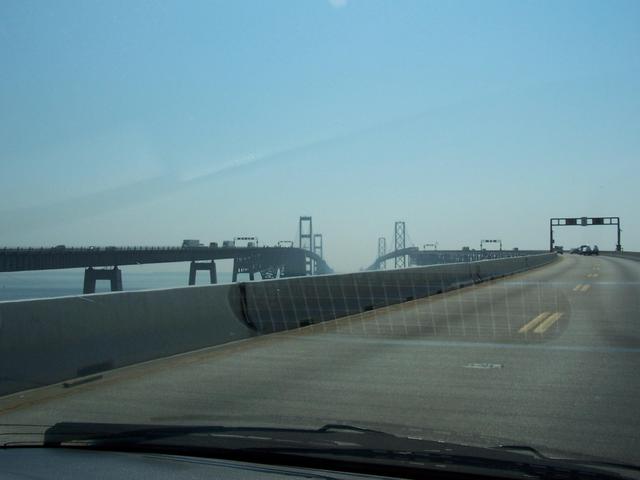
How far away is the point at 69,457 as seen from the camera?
13.5 ft

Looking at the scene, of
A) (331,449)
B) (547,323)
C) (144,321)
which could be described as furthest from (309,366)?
(547,323)

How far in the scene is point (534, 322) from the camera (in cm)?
1549

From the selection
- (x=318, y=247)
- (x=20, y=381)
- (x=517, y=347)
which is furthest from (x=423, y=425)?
(x=318, y=247)

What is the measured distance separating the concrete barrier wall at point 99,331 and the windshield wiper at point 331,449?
3948 mm

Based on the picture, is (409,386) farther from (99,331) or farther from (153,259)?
(153,259)

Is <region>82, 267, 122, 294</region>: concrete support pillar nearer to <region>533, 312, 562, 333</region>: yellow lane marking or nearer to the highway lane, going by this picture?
the highway lane

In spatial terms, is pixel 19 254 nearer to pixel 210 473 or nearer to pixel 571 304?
pixel 571 304

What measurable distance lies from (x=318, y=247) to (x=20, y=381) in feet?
270

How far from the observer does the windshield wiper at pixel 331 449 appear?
12.5ft

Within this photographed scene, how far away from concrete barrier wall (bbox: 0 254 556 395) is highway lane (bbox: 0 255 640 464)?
353 millimetres

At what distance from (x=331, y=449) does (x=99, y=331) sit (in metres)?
6.20

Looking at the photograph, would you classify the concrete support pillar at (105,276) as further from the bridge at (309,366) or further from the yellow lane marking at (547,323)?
the yellow lane marking at (547,323)

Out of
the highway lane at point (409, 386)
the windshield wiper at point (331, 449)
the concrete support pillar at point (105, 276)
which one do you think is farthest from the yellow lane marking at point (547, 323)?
the concrete support pillar at point (105, 276)

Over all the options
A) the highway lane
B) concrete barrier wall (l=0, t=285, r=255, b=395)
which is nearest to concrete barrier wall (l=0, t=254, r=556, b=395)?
concrete barrier wall (l=0, t=285, r=255, b=395)
